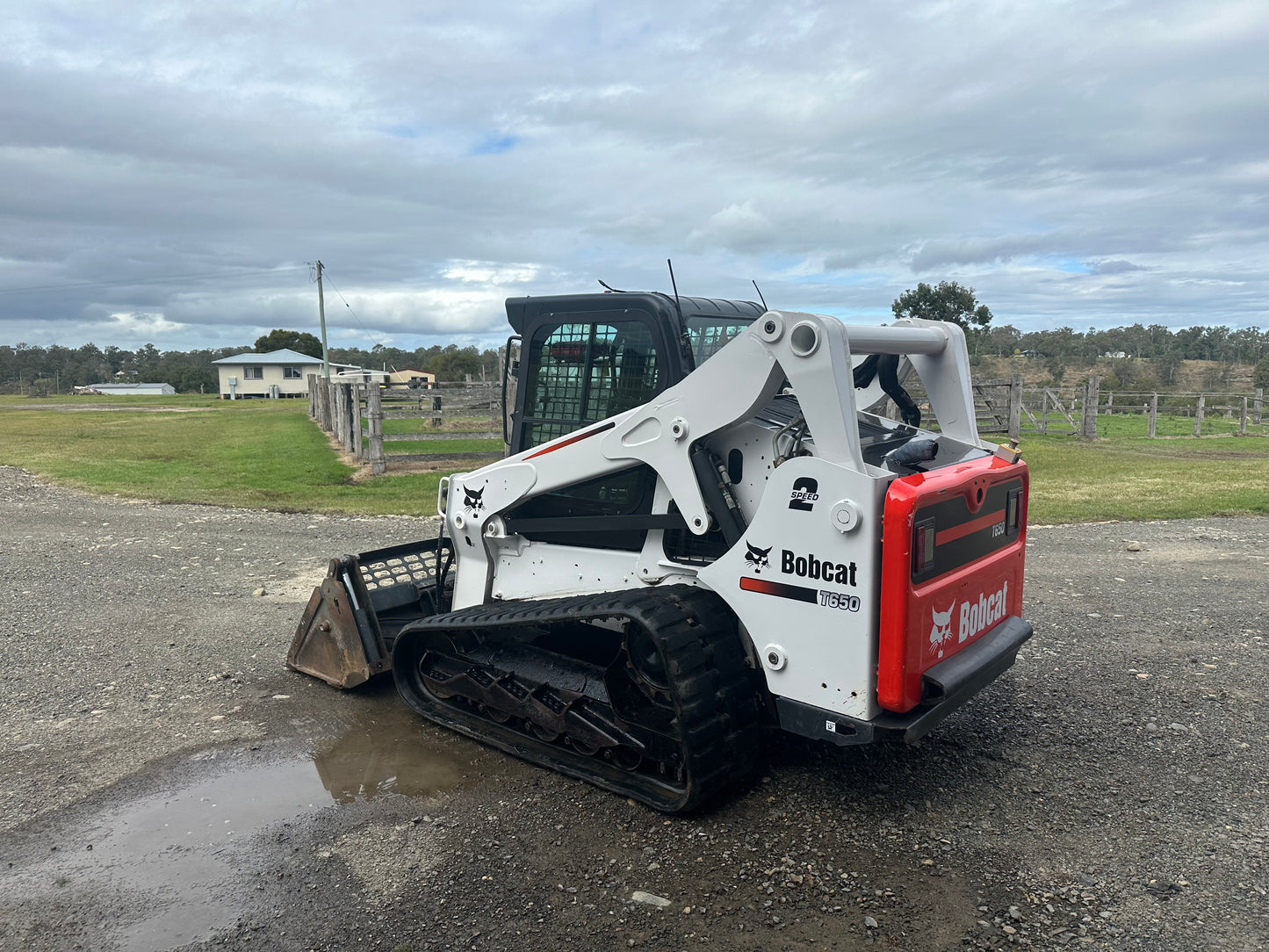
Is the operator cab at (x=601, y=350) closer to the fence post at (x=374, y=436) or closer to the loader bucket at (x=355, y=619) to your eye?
the loader bucket at (x=355, y=619)

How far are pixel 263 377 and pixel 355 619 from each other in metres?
84.5

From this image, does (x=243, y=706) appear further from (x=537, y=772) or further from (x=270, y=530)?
(x=270, y=530)

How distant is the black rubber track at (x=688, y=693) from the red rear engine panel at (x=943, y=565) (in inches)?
26.1

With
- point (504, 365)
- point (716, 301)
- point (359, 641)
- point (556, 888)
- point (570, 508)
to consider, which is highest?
point (716, 301)

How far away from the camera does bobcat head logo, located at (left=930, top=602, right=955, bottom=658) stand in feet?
12.5

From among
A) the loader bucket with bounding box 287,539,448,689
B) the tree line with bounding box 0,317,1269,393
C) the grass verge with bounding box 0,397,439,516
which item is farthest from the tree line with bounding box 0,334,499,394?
the loader bucket with bounding box 287,539,448,689

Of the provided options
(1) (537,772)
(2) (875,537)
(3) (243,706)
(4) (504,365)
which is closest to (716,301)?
(4) (504,365)

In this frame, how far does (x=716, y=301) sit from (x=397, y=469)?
12.3m

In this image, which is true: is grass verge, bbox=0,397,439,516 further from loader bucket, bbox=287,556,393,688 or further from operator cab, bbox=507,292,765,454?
operator cab, bbox=507,292,765,454

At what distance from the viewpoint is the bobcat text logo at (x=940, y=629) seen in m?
3.82

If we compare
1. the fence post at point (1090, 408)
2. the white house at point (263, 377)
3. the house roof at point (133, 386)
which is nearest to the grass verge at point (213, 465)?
the fence post at point (1090, 408)

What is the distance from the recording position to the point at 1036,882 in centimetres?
350

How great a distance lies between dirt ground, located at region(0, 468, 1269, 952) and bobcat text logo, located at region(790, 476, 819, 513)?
4.61 feet

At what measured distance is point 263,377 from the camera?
83.1 m
